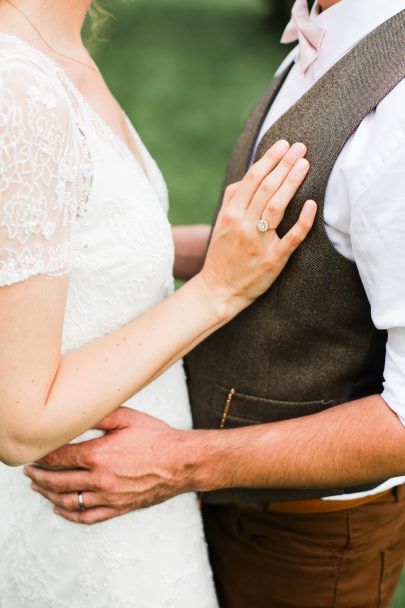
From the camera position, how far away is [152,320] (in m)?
1.57

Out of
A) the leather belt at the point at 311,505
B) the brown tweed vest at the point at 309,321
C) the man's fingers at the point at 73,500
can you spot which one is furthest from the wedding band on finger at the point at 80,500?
the leather belt at the point at 311,505

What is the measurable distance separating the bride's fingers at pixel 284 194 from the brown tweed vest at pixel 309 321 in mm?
14

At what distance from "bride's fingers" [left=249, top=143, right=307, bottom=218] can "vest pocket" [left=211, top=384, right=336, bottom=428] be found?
405mm

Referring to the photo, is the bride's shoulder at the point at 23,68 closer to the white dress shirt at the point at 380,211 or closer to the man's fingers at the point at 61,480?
the white dress shirt at the point at 380,211

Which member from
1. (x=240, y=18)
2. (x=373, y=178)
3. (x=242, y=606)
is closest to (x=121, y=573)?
(x=242, y=606)

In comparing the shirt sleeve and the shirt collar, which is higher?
the shirt collar

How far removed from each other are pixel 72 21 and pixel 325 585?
4.39ft

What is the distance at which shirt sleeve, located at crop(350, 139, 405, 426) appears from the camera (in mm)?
1310

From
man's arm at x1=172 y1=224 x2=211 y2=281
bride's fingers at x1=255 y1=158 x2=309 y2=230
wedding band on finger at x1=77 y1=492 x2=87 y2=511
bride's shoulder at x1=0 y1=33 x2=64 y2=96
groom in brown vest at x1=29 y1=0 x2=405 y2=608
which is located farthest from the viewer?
man's arm at x1=172 y1=224 x2=211 y2=281

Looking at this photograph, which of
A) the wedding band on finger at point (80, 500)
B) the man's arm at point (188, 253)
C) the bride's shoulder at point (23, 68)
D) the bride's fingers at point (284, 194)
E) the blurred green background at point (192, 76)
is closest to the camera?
the bride's shoulder at point (23, 68)

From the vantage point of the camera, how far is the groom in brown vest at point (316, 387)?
1.38m

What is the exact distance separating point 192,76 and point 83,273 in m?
7.97

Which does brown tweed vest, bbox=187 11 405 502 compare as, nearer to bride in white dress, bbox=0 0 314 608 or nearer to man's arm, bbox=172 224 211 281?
bride in white dress, bbox=0 0 314 608

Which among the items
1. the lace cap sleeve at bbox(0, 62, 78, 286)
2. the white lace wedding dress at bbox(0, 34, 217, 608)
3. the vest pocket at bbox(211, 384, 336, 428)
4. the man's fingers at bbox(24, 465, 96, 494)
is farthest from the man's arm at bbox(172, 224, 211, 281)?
the lace cap sleeve at bbox(0, 62, 78, 286)
